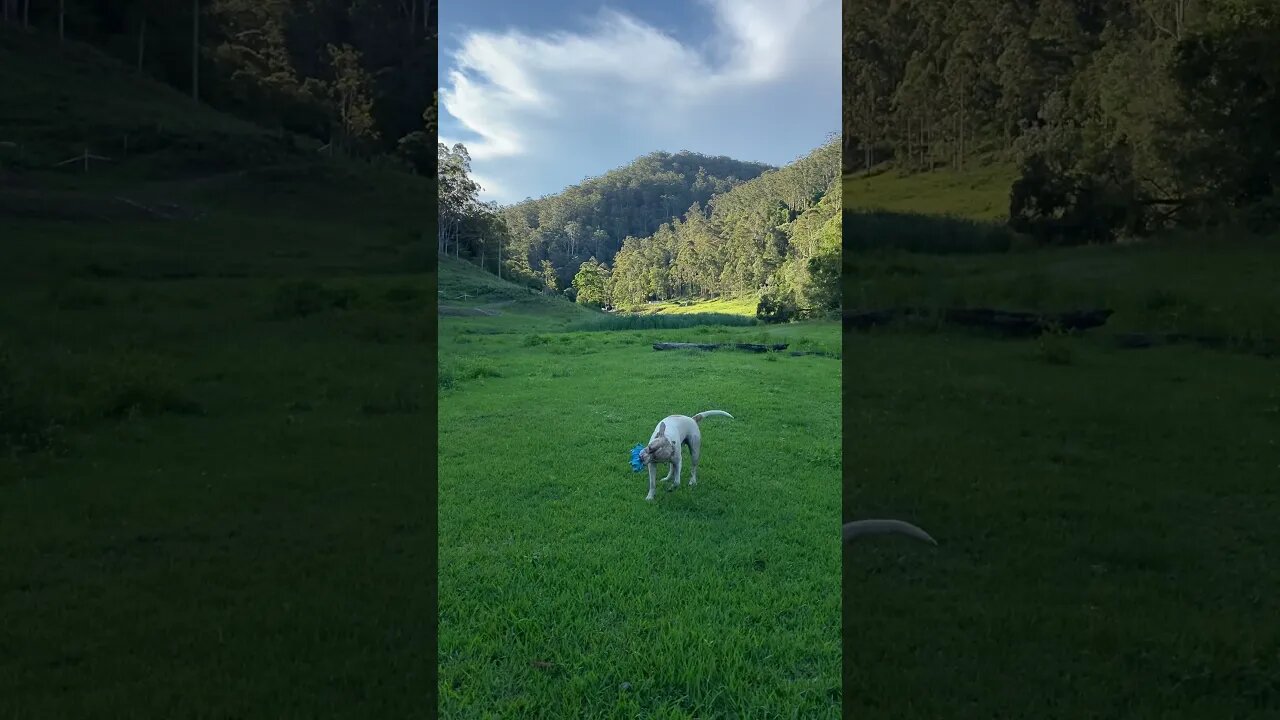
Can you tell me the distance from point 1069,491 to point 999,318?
967 millimetres

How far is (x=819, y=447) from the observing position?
511 cm

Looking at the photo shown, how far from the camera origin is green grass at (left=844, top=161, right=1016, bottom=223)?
385 centimetres

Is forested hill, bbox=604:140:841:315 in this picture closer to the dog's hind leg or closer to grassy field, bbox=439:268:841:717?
grassy field, bbox=439:268:841:717

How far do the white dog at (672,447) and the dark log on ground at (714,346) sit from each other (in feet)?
4.18

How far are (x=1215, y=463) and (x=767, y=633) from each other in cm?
239

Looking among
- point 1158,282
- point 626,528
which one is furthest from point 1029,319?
point 626,528
